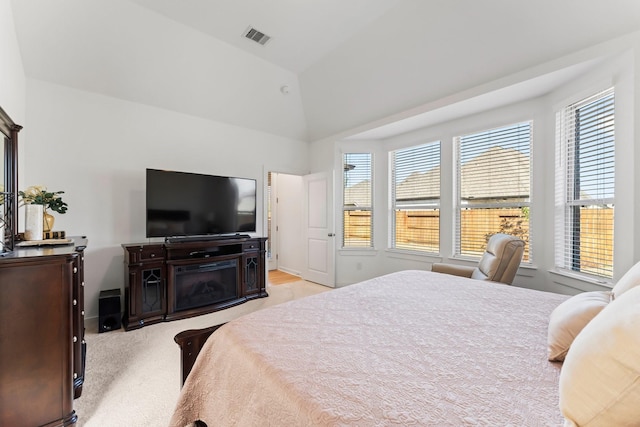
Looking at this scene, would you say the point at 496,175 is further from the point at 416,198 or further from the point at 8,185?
the point at 8,185

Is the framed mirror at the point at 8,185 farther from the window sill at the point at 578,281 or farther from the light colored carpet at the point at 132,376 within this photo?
the window sill at the point at 578,281

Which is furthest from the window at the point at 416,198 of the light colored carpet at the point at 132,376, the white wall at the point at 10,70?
the white wall at the point at 10,70

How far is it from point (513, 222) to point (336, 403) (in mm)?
3372

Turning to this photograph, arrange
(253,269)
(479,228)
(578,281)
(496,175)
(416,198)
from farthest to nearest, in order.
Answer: (416,198), (253,269), (479,228), (496,175), (578,281)

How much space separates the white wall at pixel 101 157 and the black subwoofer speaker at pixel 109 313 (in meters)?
0.49

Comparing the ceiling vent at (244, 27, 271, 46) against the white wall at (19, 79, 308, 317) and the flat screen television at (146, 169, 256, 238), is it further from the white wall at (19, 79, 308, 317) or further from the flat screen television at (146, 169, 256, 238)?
the flat screen television at (146, 169, 256, 238)

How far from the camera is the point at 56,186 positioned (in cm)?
305

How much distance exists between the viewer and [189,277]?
3.44 meters

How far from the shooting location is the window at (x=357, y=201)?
4.74 metres

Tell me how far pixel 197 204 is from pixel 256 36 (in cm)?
222

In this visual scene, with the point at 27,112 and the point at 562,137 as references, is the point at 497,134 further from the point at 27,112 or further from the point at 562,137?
the point at 27,112

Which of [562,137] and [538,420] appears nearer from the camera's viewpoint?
[538,420]

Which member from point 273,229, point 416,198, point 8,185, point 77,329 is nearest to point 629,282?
point 77,329

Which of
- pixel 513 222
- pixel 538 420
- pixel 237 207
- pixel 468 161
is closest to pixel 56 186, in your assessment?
pixel 237 207
